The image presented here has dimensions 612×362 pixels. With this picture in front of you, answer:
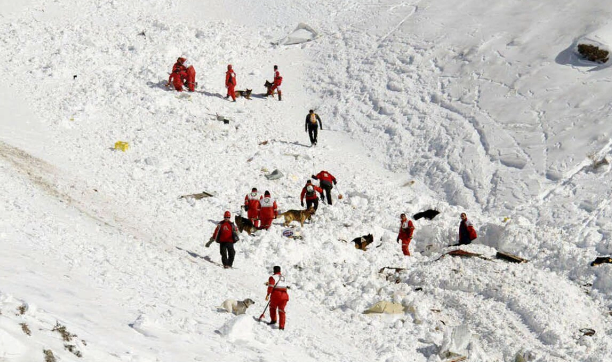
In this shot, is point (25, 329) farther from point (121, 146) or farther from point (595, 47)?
point (595, 47)

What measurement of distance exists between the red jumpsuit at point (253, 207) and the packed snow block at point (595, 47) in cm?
1283

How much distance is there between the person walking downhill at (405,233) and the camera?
16.3 m

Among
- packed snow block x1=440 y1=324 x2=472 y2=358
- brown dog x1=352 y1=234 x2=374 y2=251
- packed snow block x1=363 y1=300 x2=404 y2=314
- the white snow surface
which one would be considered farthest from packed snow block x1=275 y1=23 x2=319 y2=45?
packed snow block x1=440 y1=324 x2=472 y2=358

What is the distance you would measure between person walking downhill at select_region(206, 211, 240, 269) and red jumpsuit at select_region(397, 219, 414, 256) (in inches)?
176

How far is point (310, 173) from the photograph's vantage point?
20359 millimetres

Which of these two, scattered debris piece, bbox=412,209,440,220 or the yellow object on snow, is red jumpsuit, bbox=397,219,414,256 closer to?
scattered debris piece, bbox=412,209,440,220

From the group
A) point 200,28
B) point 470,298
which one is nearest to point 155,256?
point 470,298

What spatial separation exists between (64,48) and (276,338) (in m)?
19.6

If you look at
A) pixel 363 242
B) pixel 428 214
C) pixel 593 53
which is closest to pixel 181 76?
pixel 428 214

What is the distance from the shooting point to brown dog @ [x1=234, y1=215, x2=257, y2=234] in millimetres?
16297

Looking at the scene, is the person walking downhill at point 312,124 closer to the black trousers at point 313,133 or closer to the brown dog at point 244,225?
the black trousers at point 313,133

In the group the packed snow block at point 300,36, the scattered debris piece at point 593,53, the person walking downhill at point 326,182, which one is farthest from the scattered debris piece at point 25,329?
the packed snow block at point 300,36

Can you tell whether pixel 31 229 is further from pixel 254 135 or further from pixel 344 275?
pixel 254 135

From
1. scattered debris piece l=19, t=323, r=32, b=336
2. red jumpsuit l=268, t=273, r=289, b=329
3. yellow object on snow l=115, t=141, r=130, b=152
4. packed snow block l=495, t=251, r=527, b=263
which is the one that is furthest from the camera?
yellow object on snow l=115, t=141, r=130, b=152
